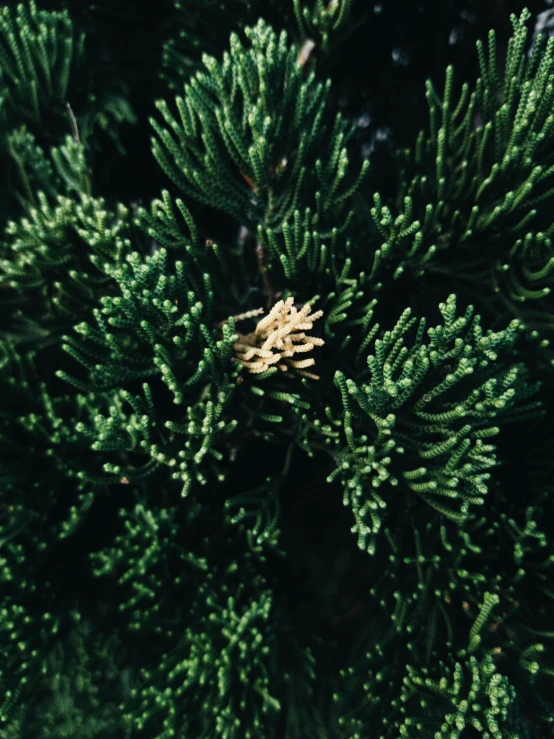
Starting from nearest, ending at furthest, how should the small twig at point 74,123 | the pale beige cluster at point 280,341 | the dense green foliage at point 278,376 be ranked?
the pale beige cluster at point 280,341 → the dense green foliage at point 278,376 → the small twig at point 74,123

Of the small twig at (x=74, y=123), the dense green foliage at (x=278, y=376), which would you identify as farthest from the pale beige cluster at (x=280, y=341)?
the small twig at (x=74, y=123)

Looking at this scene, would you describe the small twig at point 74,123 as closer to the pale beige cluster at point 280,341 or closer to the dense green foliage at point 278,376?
the dense green foliage at point 278,376

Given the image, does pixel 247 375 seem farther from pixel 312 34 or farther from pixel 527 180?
pixel 312 34

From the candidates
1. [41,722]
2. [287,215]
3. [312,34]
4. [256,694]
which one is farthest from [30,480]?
[312,34]

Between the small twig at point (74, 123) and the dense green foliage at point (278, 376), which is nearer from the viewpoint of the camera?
the dense green foliage at point (278, 376)

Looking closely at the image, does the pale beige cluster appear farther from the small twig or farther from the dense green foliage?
the small twig

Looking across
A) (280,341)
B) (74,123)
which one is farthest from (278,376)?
(74,123)

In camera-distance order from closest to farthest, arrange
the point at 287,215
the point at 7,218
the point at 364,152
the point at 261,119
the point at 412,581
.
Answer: the point at 261,119 < the point at 287,215 < the point at 412,581 < the point at 7,218 < the point at 364,152
